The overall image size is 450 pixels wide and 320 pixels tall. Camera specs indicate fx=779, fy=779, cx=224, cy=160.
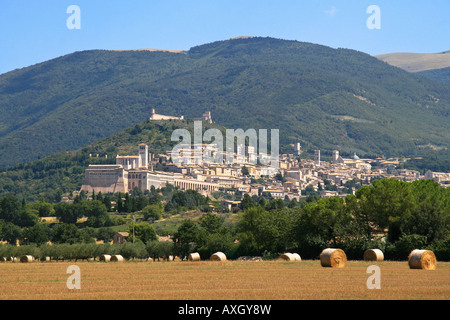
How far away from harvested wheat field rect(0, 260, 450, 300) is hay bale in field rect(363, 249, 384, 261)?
82.3 inches

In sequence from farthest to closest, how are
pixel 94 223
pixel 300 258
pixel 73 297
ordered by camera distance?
pixel 94 223 → pixel 300 258 → pixel 73 297

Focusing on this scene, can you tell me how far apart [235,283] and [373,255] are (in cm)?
1659

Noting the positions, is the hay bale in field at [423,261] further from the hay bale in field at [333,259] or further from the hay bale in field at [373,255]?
the hay bale in field at [373,255]

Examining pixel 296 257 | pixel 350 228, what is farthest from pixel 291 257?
pixel 350 228

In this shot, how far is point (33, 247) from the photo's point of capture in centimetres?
6869

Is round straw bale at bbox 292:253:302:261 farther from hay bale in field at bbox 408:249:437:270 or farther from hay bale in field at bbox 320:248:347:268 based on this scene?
hay bale in field at bbox 408:249:437:270

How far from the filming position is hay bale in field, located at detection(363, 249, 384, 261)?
47616 mm

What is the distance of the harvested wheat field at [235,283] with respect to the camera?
28.4m

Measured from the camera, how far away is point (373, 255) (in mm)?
47719

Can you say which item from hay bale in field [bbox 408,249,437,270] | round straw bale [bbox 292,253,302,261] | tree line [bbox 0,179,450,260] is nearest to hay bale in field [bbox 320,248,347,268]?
hay bale in field [bbox 408,249,437,270]

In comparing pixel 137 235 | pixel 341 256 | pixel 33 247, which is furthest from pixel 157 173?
pixel 341 256

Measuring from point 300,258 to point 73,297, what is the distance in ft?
84.3

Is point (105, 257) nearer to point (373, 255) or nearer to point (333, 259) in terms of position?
point (373, 255)
